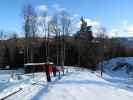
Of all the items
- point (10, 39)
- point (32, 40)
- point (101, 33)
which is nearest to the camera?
point (32, 40)

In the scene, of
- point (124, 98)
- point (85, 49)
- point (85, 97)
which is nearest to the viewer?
point (85, 97)

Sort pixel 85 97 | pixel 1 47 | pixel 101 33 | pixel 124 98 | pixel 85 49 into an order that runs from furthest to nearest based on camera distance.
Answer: pixel 101 33, pixel 1 47, pixel 85 49, pixel 124 98, pixel 85 97

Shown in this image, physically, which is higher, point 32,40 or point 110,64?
point 32,40

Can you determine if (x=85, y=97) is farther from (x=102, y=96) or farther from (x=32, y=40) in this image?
(x=32, y=40)

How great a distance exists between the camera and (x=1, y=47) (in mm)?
90125

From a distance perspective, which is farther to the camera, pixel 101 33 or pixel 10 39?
pixel 101 33

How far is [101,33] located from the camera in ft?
349

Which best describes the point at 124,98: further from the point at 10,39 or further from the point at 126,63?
the point at 10,39

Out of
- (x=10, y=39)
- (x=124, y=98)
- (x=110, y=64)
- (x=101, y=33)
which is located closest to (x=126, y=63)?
(x=110, y=64)

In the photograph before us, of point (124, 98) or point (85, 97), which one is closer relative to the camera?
point (85, 97)

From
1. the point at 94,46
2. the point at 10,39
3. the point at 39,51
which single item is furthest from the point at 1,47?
the point at 94,46

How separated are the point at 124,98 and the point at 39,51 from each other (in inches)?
2521

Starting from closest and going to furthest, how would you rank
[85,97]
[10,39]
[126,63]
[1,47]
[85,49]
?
[85,97], [126,63], [85,49], [1,47], [10,39]

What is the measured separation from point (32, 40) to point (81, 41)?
18472 millimetres
